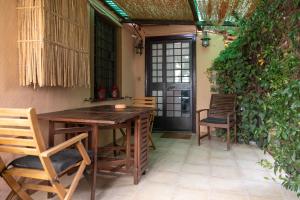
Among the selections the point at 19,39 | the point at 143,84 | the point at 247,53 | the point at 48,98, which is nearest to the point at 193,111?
the point at 143,84

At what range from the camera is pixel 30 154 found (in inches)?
61.5

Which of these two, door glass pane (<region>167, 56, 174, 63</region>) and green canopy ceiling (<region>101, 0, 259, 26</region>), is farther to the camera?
door glass pane (<region>167, 56, 174, 63</region>)

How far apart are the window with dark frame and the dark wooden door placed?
127 cm

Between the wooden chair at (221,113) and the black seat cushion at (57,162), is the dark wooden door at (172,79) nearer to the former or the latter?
the wooden chair at (221,113)

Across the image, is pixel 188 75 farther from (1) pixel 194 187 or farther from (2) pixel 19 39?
(2) pixel 19 39

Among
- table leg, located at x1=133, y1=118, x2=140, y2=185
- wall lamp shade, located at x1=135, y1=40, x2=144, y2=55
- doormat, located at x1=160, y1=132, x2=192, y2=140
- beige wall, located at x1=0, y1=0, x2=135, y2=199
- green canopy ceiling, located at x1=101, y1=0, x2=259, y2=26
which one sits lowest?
doormat, located at x1=160, y1=132, x2=192, y2=140

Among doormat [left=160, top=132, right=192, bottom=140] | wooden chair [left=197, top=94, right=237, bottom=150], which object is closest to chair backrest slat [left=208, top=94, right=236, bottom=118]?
wooden chair [left=197, top=94, right=237, bottom=150]

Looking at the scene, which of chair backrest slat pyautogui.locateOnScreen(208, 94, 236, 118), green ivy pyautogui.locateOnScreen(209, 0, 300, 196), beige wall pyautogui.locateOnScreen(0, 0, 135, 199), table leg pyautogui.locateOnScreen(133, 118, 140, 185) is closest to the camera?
green ivy pyautogui.locateOnScreen(209, 0, 300, 196)

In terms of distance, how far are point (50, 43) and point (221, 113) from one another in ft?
10.6

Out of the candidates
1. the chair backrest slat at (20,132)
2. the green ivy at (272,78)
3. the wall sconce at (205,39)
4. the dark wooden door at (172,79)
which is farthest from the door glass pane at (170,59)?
the chair backrest slat at (20,132)

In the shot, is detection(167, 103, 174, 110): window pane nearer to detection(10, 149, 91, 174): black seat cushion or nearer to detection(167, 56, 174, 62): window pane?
detection(167, 56, 174, 62): window pane

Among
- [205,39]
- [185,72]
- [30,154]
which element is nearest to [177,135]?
[185,72]

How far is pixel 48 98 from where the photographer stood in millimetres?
2705

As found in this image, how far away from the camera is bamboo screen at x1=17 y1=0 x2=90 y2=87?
7.52 ft
